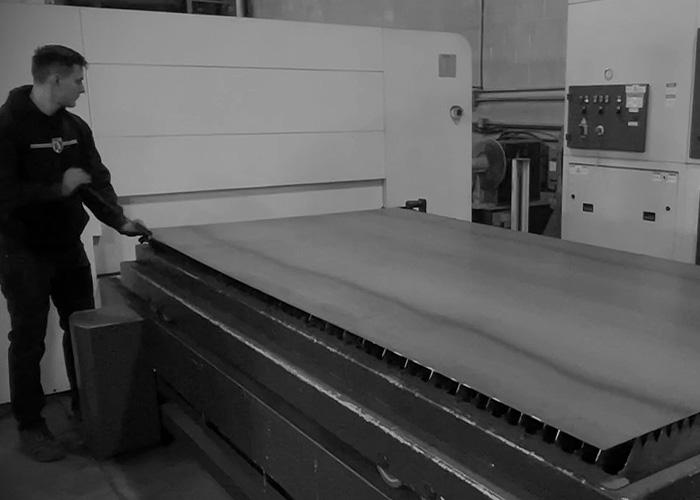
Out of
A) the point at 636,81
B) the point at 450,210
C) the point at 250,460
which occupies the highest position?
the point at 636,81

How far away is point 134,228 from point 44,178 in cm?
34

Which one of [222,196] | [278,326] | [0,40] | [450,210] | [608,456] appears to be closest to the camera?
[608,456]

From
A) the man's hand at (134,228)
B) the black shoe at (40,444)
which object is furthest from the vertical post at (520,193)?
the black shoe at (40,444)

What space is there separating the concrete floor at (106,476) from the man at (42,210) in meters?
0.06

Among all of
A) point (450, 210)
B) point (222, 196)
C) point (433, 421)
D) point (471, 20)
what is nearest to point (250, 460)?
point (433, 421)

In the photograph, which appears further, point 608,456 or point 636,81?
point 636,81

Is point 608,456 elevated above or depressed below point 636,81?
below

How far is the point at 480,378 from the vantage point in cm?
88

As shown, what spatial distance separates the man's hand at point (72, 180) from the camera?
2.04m

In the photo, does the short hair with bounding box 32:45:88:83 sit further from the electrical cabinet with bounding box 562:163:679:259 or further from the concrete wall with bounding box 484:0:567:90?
the concrete wall with bounding box 484:0:567:90

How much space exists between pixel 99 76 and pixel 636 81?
2197 millimetres

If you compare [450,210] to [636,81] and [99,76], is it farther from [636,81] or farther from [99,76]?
[99,76]

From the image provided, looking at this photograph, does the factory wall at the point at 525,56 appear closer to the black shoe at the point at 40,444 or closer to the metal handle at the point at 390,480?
the black shoe at the point at 40,444

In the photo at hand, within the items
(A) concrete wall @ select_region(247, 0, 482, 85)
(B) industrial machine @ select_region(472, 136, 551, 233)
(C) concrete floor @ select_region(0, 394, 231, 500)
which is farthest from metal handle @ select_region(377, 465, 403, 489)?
(A) concrete wall @ select_region(247, 0, 482, 85)
